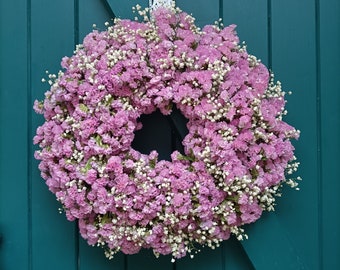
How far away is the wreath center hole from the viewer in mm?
1766

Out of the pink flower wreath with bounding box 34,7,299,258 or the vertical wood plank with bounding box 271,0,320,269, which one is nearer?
the pink flower wreath with bounding box 34,7,299,258

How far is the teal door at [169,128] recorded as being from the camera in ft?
5.86

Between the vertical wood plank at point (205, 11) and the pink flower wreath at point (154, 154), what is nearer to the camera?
the pink flower wreath at point (154, 154)
